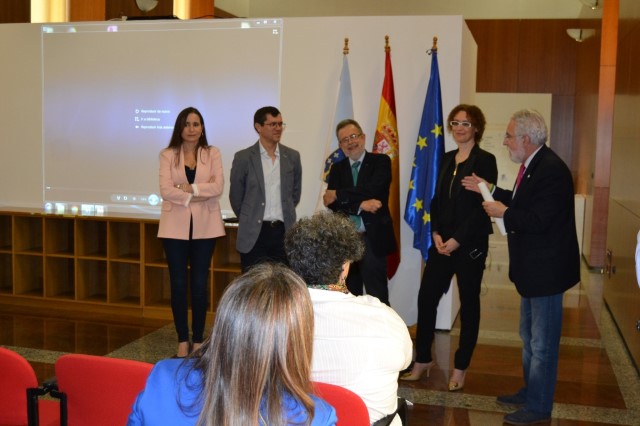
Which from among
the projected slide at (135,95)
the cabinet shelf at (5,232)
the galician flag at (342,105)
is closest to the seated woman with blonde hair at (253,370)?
the galician flag at (342,105)

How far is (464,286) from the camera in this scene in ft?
13.7

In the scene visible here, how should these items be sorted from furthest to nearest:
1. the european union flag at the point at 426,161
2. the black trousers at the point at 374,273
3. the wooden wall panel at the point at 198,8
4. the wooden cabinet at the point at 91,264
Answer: the wooden wall panel at the point at 198,8
the wooden cabinet at the point at 91,264
the european union flag at the point at 426,161
the black trousers at the point at 374,273

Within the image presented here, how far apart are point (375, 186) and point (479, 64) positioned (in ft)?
26.4

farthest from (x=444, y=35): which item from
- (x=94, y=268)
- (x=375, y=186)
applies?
(x=94, y=268)

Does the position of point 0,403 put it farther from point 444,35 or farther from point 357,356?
point 444,35

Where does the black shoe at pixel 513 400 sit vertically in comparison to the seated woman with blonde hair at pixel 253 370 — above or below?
below

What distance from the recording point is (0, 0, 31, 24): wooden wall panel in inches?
316

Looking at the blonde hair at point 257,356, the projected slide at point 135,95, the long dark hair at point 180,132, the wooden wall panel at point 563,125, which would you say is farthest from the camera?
the wooden wall panel at point 563,125

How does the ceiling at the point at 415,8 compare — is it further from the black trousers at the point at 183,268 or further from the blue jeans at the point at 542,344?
the blue jeans at the point at 542,344

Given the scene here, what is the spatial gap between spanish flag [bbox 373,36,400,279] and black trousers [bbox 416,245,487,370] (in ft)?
3.89

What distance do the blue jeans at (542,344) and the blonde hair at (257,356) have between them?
2551 mm

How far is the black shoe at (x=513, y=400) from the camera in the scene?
4.08m

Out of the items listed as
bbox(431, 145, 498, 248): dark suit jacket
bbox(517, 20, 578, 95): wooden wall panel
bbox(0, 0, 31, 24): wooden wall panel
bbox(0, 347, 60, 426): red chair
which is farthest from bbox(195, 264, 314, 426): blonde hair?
bbox(517, 20, 578, 95): wooden wall panel

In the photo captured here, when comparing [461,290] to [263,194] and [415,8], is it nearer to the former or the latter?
[263,194]
